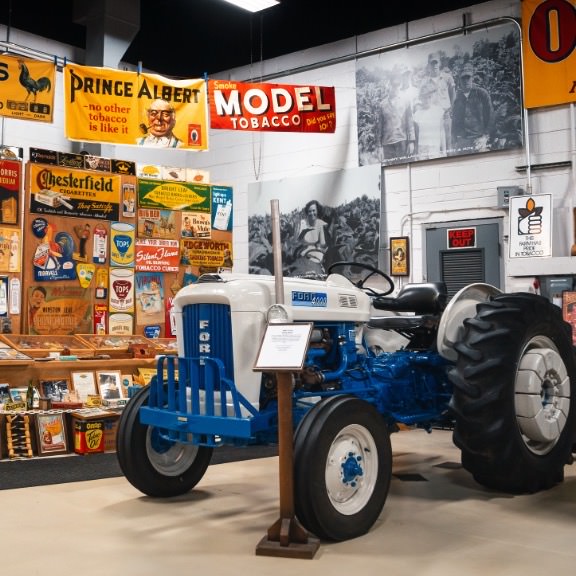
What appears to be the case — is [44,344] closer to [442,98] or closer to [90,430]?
[90,430]

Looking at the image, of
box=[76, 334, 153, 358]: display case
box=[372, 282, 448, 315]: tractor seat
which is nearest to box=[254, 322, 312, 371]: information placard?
box=[372, 282, 448, 315]: tractor seat

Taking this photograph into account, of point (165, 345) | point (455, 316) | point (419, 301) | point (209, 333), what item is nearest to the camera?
point (209, 333)

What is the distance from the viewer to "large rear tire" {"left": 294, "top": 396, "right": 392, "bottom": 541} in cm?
304

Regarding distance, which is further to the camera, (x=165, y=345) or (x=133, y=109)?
(x=133, y=109)

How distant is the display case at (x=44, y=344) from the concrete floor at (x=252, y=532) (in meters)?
1.67

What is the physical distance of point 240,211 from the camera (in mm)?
9867

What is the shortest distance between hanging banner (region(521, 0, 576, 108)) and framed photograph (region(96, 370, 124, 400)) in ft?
14.8

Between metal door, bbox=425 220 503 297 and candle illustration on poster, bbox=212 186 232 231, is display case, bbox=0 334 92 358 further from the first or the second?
metal door, bbox=425 220 503 297

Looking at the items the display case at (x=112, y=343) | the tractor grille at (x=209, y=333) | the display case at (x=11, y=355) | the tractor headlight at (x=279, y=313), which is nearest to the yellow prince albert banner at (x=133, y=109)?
the display case at (x=112, y=343)

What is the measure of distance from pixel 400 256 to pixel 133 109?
3116mm

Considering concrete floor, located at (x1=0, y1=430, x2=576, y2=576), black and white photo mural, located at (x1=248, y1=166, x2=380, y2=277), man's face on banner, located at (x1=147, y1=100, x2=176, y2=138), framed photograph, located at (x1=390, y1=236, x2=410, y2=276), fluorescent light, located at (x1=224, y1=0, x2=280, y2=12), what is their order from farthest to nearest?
black and white photo mural, located at (x1=248, y1=166, x2=380, y2=277) < framed photograph, located at (x1=390, y1=236, x2=410, y2=276) < fluorescent light, located at (x1=224, y1=0, x2=280, y2=12) < man's face on banner, located at (x1=147, y1=100, x2=176, y2=138) < concrete floor, located at (x1=0, y1=430, x2=576, y2=576)

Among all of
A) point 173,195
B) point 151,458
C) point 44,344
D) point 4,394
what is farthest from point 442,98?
point 151,458

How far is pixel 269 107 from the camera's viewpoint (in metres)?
7.89

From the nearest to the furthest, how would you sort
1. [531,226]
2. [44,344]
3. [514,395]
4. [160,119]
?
[514,395] < [44,344] < [531,226] < [160,119]
